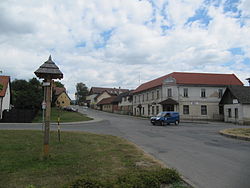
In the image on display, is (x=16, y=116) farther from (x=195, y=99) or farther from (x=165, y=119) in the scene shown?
(x=195, y=99)

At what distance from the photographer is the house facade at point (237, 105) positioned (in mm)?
31812

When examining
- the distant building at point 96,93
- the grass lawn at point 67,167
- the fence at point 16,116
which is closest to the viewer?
the grass lawn at point 67,167

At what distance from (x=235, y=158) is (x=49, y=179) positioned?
703 cm

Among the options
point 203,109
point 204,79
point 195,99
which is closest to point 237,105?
point 203,109

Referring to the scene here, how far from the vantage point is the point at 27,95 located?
3219 cm

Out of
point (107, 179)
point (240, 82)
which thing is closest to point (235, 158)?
point (107, 179)

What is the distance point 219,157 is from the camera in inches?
330

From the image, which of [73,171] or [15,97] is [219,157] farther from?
[15,97]

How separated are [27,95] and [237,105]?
3317 cm

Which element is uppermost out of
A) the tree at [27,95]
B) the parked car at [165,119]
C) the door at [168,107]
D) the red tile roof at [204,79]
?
the red tile roof at [204,79]

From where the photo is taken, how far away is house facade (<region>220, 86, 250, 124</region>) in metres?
31.8

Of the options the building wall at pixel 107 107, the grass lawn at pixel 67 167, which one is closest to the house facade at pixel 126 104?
the building wall at pixel 107 107

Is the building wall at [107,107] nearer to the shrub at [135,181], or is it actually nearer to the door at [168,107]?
the door at [168,107]

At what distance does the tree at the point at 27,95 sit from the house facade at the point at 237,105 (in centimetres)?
3087
